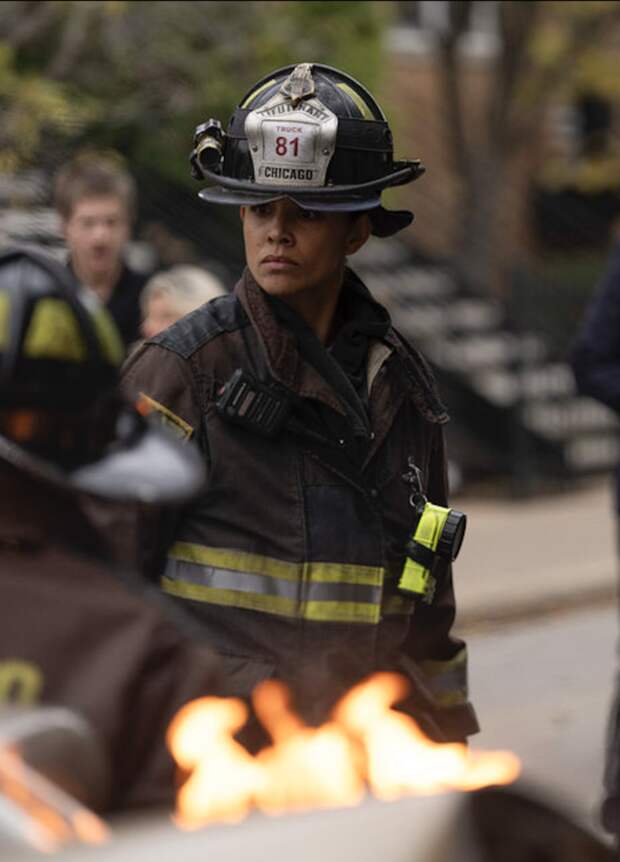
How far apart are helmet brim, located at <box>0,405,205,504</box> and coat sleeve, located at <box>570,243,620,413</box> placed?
3940 millimetres

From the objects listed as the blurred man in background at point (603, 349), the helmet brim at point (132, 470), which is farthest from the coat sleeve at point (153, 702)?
the blurred man in background at point (603, 349)

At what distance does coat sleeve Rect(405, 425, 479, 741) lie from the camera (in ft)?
11.9

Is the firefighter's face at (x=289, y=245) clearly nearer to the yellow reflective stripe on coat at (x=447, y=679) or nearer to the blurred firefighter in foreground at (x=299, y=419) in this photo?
the blurred firefighter in foreground at (x=299, y=419)

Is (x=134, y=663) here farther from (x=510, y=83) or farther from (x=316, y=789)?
(x=510, y=83)

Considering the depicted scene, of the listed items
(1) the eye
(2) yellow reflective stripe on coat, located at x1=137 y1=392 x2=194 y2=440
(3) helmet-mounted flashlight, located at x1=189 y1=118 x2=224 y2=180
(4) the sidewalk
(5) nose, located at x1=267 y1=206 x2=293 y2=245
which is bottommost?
(4) the sidewalk

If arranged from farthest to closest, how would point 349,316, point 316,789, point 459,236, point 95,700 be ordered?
point 459,236, point 349,316, point 316,789, point 95,700

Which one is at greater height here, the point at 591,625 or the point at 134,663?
the point at 134,663

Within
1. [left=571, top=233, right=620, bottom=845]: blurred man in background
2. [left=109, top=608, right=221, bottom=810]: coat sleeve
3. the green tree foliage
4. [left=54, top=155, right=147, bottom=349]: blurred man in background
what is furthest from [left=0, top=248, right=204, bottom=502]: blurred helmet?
the green tree foliage

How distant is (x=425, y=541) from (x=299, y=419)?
1.05 feet

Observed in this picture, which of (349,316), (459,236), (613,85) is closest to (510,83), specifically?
(613,85)

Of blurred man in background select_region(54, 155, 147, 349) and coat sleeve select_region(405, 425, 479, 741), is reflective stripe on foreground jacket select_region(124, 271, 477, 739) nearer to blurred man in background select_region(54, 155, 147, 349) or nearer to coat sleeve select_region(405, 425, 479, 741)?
coat sleeve select_region(405, 425, 479, 741)

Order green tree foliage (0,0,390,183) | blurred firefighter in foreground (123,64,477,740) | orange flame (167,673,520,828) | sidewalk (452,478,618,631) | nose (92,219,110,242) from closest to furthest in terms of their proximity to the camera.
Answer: orange flame (167,673,520,828), blurred firefighter in foreground (123,64,477,740), nose (92,219,110,242), green tree foliage (0,0,390,183), sidewalk (452,478,618,631)

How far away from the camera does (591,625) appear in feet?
32.5

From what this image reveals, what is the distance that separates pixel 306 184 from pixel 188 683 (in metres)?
1.47
